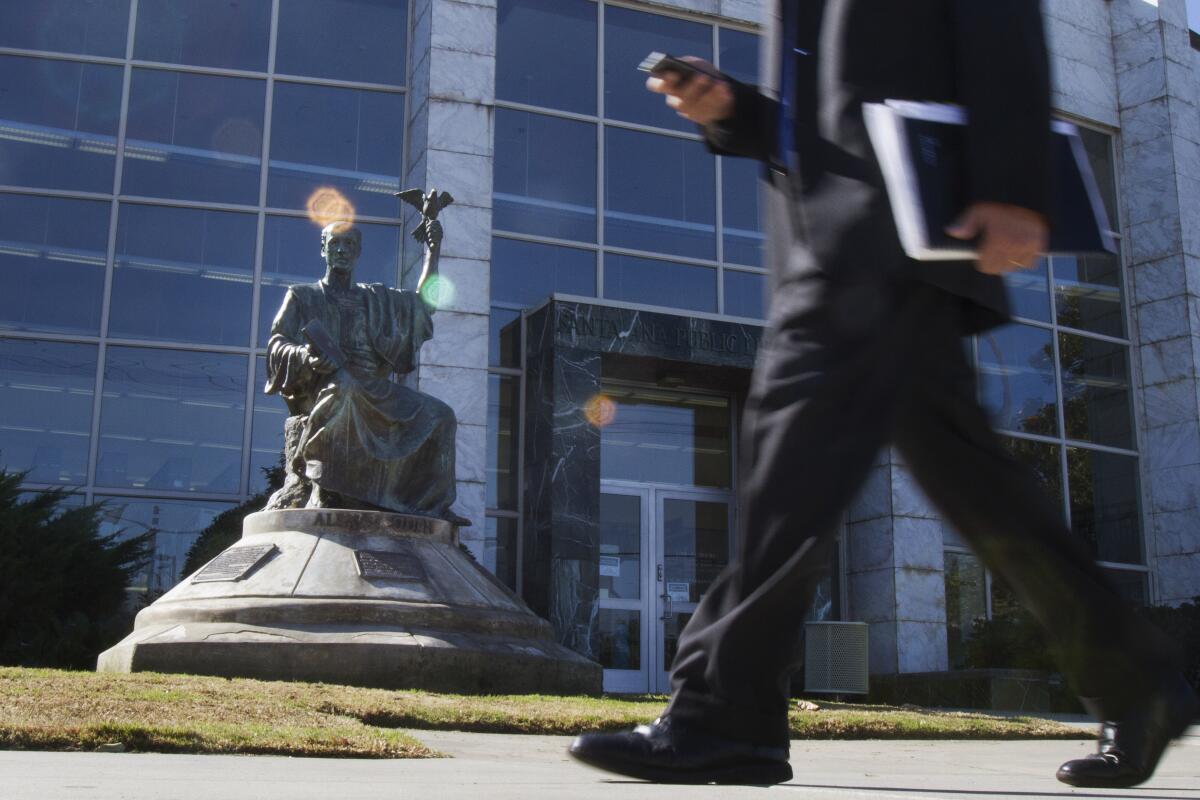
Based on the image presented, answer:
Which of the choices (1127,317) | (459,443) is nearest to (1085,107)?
(1127,317)

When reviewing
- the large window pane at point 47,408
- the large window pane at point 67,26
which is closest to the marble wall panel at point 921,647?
the large window pane at point 47,408

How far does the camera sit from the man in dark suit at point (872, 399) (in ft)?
6.74

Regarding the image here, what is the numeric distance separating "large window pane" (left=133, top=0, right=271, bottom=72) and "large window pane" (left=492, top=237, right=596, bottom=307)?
13.9ft

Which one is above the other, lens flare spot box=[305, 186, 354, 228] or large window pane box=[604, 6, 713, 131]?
large window pane box=[604, 6, 713, 131]

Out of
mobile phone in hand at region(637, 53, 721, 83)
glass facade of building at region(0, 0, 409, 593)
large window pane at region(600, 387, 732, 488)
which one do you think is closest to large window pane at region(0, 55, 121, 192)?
glass facade of building at region(0, 0, 409, 593)

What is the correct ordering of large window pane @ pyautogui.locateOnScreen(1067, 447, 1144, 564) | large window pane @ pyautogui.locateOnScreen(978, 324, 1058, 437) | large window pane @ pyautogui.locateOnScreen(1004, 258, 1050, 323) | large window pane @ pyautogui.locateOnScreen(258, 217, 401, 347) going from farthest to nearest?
large window pane @ pyautogui.locateOnScreen(1004, 258, 1050, 323)
large window pane @ pyautogui.locateOnScreen(1067, 447, 1144, 564)
large window pane @ pyautogui.locateOnScreen(978, 324, 1058, 437)
large window pane @ pyautogui.locateOnScreen(258, 217, 401, 347)

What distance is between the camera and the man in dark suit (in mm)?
2055

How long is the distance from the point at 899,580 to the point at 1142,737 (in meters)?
14.7

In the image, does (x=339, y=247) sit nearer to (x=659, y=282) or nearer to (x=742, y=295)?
(x=659, y=282)

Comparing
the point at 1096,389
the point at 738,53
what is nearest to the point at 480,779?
the point at 738,53

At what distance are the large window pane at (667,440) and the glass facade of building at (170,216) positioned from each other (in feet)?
11.9

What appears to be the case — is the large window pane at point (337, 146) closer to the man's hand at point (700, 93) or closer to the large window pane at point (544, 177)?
the large window pane at point (544, 177)

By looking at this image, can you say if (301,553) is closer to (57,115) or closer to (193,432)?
(193,432)

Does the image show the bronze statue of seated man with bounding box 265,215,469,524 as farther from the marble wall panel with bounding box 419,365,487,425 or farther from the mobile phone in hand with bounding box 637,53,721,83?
the mobile phone in hand with bounding box 637,53,721,83
